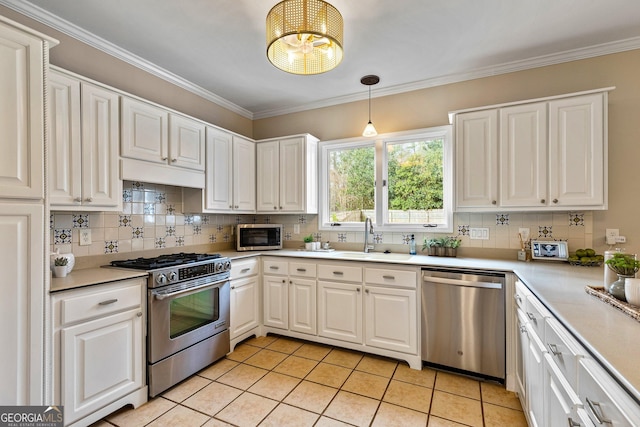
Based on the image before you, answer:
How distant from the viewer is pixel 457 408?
6.71ft

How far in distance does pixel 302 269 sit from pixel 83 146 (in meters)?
2.02

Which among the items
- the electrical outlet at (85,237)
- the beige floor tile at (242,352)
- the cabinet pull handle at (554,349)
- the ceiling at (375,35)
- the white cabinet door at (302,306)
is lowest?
the beige floor tile at (242,352)

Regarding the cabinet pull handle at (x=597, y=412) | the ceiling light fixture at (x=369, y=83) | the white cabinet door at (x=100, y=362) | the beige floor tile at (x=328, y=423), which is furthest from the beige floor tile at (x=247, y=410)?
the ceiling light fixture at (x=369, y=83)

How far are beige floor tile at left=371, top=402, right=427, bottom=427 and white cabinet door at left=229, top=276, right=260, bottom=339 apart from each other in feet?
5.02

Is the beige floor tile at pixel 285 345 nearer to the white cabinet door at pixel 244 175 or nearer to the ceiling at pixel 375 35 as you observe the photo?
the white cabinet door at pixel 244 175

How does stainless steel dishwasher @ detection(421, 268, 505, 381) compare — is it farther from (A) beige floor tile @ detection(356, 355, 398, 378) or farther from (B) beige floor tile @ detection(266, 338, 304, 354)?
(B) beige floor tile @ detection(266, 338, 304, 354)

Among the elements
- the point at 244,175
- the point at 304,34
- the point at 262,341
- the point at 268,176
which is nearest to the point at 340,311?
the point at 262,341

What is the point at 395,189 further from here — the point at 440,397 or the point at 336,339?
the point at 440,397

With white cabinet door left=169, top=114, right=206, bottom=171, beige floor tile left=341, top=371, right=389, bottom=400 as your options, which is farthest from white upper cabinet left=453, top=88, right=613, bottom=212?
white cabinet door left=169, top=114, right=206, bottom=171

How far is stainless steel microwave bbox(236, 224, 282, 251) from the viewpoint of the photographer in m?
3.40

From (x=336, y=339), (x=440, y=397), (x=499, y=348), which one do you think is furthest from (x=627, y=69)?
(x=336, y=339)

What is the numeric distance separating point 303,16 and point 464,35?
4.73ft

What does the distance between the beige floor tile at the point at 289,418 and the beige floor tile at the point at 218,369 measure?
2.30ft

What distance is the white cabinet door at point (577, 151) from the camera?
2.27 meters
